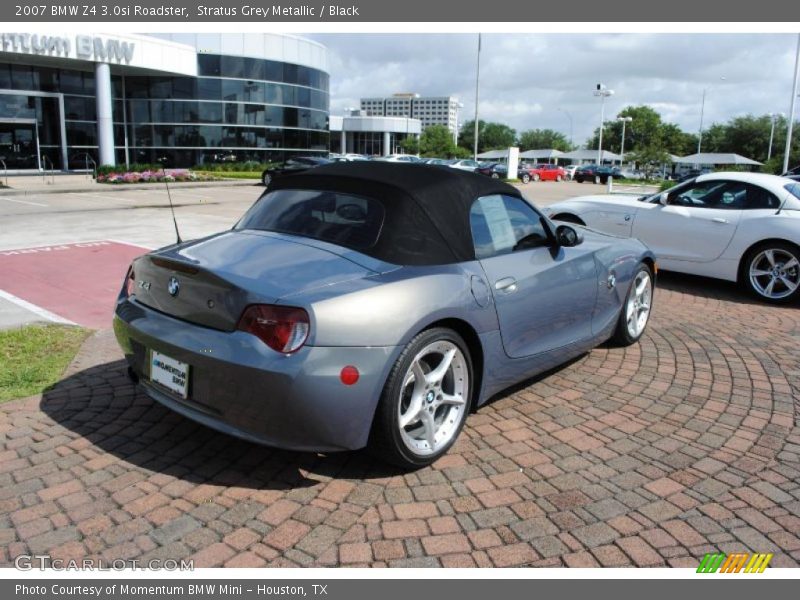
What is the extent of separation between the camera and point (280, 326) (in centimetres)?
Result: 297

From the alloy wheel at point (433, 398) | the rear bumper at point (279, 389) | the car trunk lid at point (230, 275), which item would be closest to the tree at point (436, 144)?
the car trunk lid at point (230, 275)

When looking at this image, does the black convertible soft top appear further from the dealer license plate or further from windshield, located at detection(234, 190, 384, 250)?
the dealer license plate

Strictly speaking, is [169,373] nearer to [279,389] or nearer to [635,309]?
[279,389]

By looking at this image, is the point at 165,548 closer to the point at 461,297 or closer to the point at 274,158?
the point at 461,297

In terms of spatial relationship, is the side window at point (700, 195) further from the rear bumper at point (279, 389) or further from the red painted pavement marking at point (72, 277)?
the red painted pavement marking at point (72, 277)

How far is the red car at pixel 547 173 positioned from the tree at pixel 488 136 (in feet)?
284

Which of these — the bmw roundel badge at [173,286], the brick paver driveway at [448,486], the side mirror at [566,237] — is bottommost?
the brick paver driveway at [448,486]

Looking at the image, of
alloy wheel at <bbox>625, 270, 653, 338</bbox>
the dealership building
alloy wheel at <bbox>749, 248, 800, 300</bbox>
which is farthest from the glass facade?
alloy wheel at <bbox>625, 270, 653, 338</bbox>

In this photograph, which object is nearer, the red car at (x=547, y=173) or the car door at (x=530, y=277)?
the car door at (x=530, y=277)

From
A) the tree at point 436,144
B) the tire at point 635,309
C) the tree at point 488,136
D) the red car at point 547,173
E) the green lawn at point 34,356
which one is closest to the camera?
the green lawn at point 34,356

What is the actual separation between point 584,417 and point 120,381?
3.24m

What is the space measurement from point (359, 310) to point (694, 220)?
681 centimetres

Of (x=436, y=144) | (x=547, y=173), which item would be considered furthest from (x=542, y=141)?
(x=547, y=173)

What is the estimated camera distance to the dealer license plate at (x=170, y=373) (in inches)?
128
